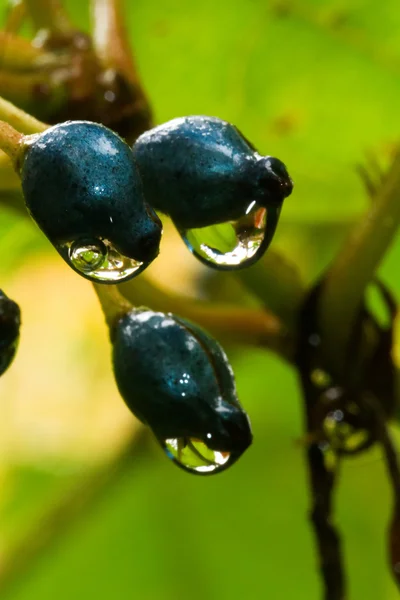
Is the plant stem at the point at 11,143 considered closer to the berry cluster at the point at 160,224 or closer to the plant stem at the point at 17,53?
the berry cluster at the point at 160,224

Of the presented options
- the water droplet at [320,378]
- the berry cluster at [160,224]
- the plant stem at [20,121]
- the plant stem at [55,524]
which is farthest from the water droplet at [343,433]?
the plant stem at [55,524]

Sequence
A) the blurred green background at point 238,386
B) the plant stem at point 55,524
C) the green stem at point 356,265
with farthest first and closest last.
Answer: the plant stem at point 55,524
the blurred green background at point 238,386
the green stem at point 356,265

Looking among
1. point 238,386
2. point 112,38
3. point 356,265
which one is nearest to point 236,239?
point 356,265

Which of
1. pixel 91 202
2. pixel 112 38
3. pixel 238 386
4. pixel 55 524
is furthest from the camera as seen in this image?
pixel 238 386

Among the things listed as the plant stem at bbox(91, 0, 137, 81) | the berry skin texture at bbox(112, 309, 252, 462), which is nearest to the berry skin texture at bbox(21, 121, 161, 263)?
the berry skin texture at bbox(112, 309, 252, 462)

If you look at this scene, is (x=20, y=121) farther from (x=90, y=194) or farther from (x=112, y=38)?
(x=112, y=38)

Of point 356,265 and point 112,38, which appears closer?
point 356,265

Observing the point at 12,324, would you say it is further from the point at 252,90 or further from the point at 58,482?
the point at 58,482
